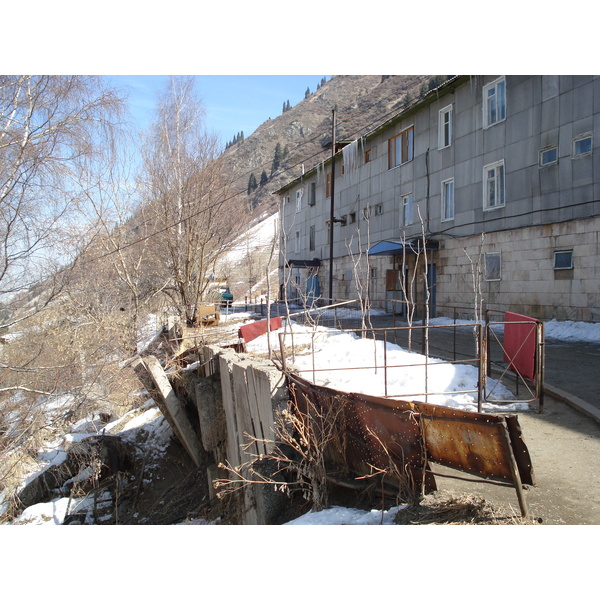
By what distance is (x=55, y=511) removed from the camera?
7328 millimetres

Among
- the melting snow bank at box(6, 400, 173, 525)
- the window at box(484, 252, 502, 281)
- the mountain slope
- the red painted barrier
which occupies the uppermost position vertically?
the mountain slope

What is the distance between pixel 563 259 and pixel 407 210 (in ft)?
25.7

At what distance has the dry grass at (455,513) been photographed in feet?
10.3

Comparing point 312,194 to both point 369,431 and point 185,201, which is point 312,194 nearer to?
point 185,201

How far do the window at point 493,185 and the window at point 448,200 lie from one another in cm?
166

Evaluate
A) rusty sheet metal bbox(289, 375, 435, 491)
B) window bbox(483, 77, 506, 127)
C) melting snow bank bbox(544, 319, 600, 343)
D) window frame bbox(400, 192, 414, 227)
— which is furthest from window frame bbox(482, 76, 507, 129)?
rusty sheet metal bbox(289, 375, 435, 491)

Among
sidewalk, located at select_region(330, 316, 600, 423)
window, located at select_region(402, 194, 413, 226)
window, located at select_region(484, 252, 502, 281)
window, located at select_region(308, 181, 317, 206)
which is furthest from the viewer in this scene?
window, located at select_region(308, 181, 317, 206)

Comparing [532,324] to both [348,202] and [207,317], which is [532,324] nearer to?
[207,317]

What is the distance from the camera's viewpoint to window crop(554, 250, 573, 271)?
39.1ft

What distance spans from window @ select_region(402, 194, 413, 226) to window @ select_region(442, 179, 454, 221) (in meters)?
2.10

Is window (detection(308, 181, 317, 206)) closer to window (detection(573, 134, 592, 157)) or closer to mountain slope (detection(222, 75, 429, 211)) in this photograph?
window (detection(573, 134, 592, 157))

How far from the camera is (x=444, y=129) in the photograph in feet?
54.8

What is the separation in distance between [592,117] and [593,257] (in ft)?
12.0

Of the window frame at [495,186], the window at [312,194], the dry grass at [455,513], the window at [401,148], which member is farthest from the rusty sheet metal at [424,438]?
the window at [312,194]
